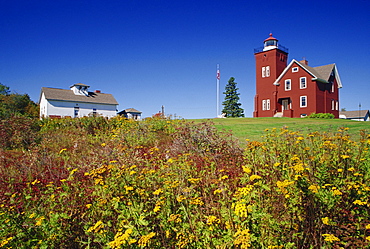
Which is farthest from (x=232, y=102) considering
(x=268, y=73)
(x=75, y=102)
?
(x=75, y=102)

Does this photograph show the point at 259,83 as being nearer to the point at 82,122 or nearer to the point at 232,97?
the point at 232,97

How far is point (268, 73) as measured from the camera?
3203cm

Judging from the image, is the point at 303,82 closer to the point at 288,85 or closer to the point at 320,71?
the point at 288,85

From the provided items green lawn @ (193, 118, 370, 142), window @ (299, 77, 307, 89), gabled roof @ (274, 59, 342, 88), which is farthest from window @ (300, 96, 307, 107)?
green lawn @ (193, 118, 370, 142)

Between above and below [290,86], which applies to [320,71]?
above

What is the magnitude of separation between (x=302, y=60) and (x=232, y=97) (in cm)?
1429

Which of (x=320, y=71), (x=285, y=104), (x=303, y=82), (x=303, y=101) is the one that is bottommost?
(x=285, y=104)

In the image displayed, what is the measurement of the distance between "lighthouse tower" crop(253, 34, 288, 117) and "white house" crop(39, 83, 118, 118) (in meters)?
21.9

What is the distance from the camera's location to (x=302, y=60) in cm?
3294

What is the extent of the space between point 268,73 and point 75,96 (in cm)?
2855

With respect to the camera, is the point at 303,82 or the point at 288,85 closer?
the point at 303,82

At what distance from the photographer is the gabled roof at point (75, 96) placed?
124 ft

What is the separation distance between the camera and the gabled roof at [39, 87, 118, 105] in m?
37.7

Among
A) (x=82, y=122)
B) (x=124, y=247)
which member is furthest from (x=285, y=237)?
(x=82, y=122)
